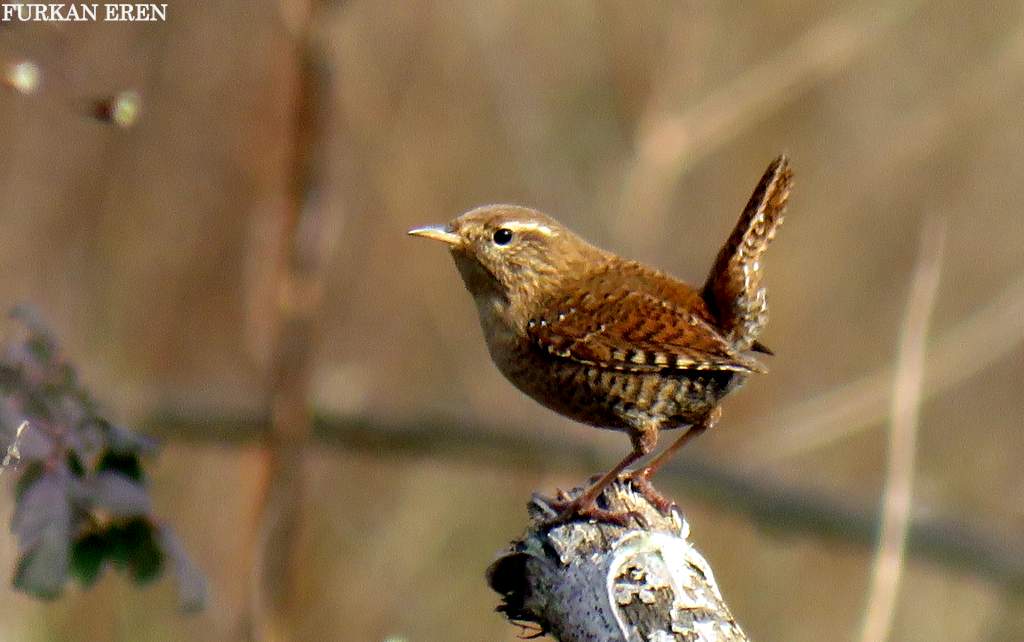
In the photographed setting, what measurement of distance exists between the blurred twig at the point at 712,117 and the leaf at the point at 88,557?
456 cm

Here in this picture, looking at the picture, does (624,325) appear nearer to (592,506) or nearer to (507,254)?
(507,254)

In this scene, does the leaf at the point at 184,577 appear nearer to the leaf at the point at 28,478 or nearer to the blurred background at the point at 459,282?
the leaf at the point at 28,478

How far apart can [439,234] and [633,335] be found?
0.62 m

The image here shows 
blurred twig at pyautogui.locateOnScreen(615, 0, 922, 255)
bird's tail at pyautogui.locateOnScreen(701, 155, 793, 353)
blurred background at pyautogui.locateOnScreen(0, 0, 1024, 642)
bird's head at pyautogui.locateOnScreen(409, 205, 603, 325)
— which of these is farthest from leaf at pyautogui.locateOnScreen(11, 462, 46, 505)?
blurred twig at pyautogui.locateOnScreen(615, 0, 922, 255)

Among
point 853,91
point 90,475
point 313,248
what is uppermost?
point 853,91

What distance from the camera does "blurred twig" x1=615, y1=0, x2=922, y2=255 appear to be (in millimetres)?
6664

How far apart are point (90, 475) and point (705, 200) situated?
618cm

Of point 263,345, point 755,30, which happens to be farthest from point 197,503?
point 755,30

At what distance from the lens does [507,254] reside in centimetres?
391

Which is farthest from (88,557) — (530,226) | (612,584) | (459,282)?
(459,282)

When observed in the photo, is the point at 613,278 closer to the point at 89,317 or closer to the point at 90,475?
the point at 90,475

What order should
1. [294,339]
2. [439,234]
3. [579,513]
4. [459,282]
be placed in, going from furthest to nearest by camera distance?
[459,282]
[294,339]
[439,234]
[579,513]

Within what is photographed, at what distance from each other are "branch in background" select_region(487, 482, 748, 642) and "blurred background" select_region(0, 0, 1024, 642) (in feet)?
7.55

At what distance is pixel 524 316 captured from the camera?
12.4 ft
